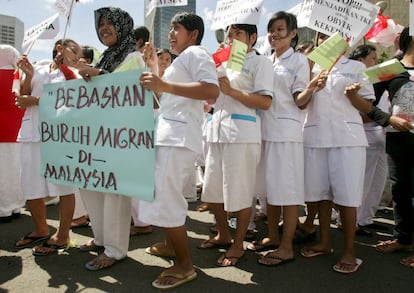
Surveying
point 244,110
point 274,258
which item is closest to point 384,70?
point 244,110

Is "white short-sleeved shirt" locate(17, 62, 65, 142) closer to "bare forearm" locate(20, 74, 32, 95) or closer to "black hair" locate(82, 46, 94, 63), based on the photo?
"bare forearm" locate(20, 74, 32, 95)

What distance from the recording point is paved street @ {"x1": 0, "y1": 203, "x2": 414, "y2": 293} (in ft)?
8.09

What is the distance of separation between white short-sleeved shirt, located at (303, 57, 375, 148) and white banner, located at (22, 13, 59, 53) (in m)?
2.36

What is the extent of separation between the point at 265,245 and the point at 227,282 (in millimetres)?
771

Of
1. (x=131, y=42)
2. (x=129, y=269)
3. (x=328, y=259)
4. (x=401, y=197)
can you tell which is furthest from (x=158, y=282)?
(x=401, y=197)

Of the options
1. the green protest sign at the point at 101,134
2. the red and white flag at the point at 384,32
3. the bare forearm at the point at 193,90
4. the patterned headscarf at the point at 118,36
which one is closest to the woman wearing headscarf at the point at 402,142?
the red and white flag at the point at 384,32

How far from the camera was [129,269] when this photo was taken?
109 inches

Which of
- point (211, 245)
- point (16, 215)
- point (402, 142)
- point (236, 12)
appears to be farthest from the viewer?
point (16, 215)

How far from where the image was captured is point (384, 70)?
2.58 metres

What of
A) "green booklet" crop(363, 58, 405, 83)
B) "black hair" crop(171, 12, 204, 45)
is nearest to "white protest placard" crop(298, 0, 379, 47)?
"green booklet" crop(363, 58, 405, 83)

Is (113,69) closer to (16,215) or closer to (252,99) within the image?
(252,99)

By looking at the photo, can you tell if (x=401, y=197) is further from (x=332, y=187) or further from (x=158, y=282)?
(x=158, y=282)

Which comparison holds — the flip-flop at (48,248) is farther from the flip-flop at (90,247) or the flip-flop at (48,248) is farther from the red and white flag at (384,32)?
the red and white flag at (384,32)

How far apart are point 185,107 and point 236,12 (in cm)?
109
